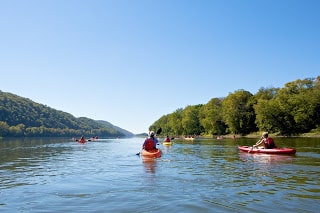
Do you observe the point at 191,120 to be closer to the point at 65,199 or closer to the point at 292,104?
the point at 292,104

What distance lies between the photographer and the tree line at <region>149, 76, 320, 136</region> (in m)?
91.4

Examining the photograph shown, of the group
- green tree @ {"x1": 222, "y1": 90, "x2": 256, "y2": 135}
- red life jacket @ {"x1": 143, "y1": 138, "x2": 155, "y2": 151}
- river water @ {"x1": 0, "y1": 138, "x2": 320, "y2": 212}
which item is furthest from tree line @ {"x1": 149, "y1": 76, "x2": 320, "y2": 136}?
river water @ {"x1": 0, "y1": 138, "x2": 320, "y2": 212}

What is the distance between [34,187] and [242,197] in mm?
9186

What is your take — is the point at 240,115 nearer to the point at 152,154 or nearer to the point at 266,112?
the point at 266,112

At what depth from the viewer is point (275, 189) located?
12.2m

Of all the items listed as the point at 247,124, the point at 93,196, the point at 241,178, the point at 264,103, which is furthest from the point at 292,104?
the point at 93,196

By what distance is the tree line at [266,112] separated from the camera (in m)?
91.4

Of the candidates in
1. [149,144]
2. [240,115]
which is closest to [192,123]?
[240,115]

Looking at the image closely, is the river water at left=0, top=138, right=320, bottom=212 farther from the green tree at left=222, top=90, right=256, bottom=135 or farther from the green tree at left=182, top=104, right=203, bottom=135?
the green tree at left=182, top=104, right=203, bottom=135

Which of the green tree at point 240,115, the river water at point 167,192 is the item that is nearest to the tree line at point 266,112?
the green tree at point 240,115

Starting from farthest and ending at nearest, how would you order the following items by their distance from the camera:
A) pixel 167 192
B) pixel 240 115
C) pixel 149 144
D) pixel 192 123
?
pixel 192 123 < pixel 240 115 < pixel 149 144 < pixel 167 192

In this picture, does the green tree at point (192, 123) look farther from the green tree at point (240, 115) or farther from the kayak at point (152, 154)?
the kayak at point (152, 154)

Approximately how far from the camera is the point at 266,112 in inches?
3740

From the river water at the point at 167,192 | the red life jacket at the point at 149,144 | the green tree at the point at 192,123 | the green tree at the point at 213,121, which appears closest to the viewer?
the river water at the point at 167,192
